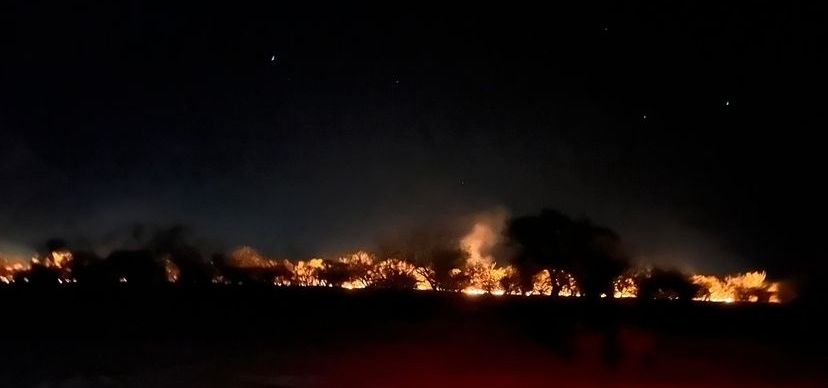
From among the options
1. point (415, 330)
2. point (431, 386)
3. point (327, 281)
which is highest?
point (327, 281)

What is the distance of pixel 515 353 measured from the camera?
23.0 metres

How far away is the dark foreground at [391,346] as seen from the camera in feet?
58.0

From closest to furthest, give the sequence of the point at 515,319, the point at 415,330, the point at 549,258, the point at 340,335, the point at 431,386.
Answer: the point at 431,386
the point at 340,335
the point at 415,330
the point at 515,319
the point at 549,258

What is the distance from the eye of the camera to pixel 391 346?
24.2 metres

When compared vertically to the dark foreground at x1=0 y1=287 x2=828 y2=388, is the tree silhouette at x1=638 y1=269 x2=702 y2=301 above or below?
above

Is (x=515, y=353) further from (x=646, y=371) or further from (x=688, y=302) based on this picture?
(x=688, y=302)

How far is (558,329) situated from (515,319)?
495 cm

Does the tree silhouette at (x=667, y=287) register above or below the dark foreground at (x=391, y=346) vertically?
above

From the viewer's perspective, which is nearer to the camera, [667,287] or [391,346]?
[391,346]

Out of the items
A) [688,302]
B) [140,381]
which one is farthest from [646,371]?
[688,302]

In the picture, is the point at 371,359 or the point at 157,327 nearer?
the point at 371,359

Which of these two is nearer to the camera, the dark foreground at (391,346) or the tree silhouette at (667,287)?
the dark foreground at (391,346)

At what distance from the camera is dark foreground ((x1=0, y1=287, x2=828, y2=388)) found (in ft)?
58.0

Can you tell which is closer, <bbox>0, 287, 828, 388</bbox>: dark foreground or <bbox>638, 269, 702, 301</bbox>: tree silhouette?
<bbox>0, 287, 828, 388</bbox>: dark foreground
